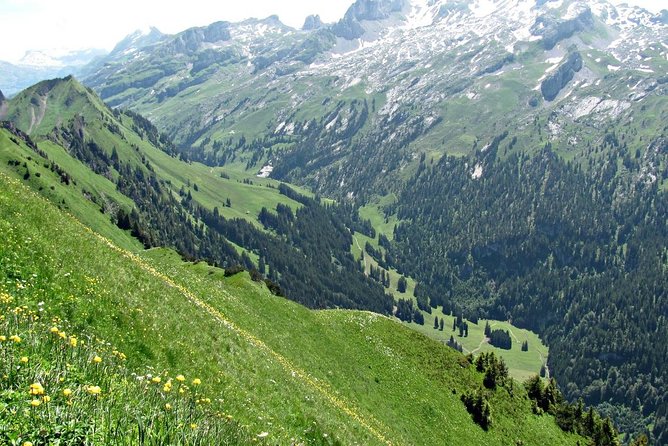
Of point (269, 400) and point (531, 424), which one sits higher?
point (269, 400)

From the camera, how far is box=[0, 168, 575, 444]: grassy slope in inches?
908

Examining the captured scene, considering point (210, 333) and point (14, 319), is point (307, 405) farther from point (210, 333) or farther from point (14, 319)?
point (14, 319)

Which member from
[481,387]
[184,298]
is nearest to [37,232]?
[184,298]

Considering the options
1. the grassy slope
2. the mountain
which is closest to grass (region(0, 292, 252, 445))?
the mountain

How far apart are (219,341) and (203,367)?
19.3ft

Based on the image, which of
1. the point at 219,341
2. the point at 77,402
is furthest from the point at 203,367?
the point at 77,402

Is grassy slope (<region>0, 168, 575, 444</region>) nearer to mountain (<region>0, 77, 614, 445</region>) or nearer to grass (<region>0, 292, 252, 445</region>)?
mountain (<region>0, 77, 614, 445</region>)

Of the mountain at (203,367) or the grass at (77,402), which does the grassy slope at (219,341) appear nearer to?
the mountain at (203,367)

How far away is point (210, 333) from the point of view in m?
31.2

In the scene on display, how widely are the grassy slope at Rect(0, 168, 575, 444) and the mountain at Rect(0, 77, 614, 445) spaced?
0.12 meters

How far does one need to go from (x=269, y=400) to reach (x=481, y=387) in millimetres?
49321

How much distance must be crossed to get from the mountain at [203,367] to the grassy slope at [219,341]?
12 cm

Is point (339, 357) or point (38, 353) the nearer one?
point (38, 353)

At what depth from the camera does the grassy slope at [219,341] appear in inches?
908
